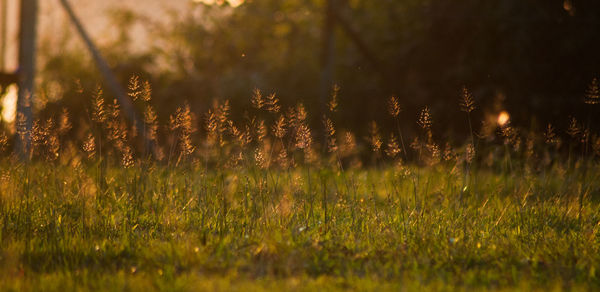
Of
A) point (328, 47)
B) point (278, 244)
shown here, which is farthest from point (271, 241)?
point (328, 47)

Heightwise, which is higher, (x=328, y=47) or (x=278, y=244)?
(x=328, y=47)

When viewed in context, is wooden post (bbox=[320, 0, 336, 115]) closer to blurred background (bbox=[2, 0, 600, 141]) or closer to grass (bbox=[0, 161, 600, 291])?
blurred background (bbox=[2, 0, 600, 141])

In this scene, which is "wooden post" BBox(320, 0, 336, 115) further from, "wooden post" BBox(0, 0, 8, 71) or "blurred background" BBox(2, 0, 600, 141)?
"wooden post" BBox(0, 0, 8, 71)

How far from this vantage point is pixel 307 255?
3996 millimetres

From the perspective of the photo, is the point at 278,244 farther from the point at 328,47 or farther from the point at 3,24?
the point at 3,24

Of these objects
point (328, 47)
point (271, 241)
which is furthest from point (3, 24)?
point (271, 241)

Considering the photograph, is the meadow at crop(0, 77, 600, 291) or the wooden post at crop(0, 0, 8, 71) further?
the wooden post at crop(0, 0, 8, 71)

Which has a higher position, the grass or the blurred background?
the blurred background

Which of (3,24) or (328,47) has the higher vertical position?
(3,24)

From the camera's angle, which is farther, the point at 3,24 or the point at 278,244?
the point at 3,24

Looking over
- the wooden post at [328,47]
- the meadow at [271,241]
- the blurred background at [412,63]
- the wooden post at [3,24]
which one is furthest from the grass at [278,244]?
the wooden post at [3,24]

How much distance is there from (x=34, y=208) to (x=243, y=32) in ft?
59.3

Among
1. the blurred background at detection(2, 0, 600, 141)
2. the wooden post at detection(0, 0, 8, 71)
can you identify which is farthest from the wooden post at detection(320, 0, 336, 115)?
the wooden post at detection(0, 0, 8, 71)

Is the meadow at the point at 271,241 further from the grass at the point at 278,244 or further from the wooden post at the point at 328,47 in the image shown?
the wooden post at the point at 328,47
